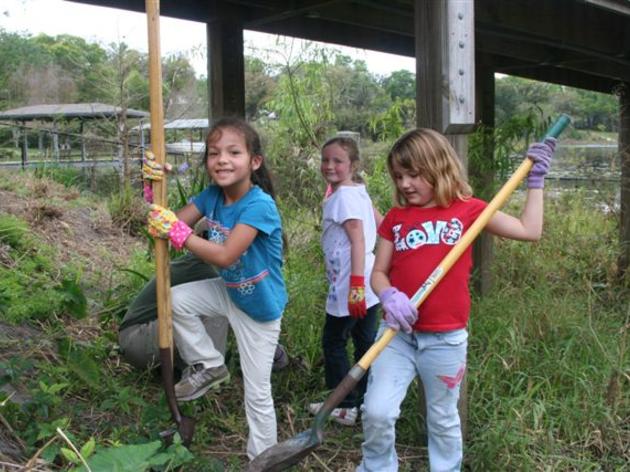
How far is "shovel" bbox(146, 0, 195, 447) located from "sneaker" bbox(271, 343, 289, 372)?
1.00m

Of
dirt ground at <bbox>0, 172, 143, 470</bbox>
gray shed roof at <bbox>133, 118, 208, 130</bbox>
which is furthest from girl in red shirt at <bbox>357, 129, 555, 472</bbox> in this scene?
gray shed roof at <bbox>133, 118, 208, 130</bbox>

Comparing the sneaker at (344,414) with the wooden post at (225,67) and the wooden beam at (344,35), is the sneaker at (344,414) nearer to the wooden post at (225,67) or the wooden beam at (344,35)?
the wooden post at (225,67)

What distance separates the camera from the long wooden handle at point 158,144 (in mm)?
2635

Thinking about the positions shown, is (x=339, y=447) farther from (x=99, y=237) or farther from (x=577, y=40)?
(x=99, y=237)

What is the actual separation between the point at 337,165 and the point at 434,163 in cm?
94

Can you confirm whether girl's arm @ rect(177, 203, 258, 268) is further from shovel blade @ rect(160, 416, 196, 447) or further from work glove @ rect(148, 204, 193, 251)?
shovel blade @ rect(160, 416, 196, 447)

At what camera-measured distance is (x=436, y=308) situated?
2691 mm

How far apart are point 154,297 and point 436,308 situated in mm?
1669

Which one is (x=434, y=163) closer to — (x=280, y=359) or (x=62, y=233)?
(x=280, y=359)

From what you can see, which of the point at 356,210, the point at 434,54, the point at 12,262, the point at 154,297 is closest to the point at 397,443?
the point at 356,210

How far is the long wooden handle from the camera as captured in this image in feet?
8.64

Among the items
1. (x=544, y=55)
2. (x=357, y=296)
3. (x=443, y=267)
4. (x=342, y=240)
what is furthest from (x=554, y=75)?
(x=443, y=267)

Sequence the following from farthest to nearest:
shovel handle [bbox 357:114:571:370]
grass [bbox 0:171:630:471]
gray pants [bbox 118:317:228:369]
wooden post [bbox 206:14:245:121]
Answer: wooden post [bbox 206:14:245:121]
gray pants [bbox 118:317:228:369]
grass [bbox 0:171:630:471]
shovel handle [bbox 357:114:571:370]

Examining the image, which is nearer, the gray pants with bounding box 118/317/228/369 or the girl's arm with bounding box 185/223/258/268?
the girl's arm with bounding box 185/223/258/268
